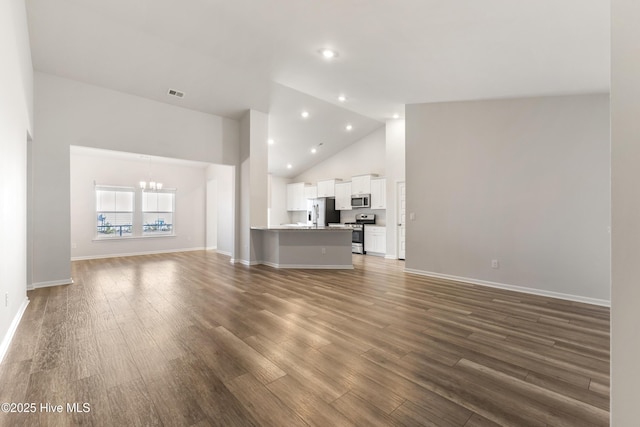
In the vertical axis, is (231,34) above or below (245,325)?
above

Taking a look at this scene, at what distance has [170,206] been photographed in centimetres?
893

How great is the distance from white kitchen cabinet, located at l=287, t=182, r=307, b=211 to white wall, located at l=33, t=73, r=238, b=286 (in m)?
5.05

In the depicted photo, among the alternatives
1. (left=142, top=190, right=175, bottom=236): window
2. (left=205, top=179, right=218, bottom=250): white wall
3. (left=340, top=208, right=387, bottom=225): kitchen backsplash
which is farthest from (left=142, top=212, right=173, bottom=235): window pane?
(left=340, top=208, right=387, bottom=225): kitchen backsplash

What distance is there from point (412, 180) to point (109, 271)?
6392 millimetres

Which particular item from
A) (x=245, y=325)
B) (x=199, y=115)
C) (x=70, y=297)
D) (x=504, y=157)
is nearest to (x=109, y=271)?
(x=70, y=297)

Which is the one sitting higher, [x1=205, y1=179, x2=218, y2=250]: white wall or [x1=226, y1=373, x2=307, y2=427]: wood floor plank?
[x1=205, y1=179, x2=218, y2=250]: white wall

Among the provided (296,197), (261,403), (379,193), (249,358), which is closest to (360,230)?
(379,193)

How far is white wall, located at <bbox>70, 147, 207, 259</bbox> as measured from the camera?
24.1 ft

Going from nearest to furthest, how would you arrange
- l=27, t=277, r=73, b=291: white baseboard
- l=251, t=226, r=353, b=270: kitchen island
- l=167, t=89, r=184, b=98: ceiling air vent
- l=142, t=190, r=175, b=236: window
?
1. l=27, t=277, r=73, b=291: white baseboard
2. l=167, t=89, r=184, b=98: ceiling air vent
3. l=251, t=226, r=353, b=270: kitchen island
4. l=142, t=190, r=175, b=236: window

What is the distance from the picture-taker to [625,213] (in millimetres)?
1071

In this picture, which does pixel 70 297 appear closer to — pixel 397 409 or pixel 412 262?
pixel 397 409

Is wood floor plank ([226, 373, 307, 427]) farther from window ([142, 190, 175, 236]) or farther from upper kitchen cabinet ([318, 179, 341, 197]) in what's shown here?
window ([142, 190, 175, 236])

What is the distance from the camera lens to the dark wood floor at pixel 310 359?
1.68 m

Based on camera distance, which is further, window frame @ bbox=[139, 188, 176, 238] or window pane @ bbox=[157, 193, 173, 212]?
window pane @ bbox=[157, 193, 173, 212]
